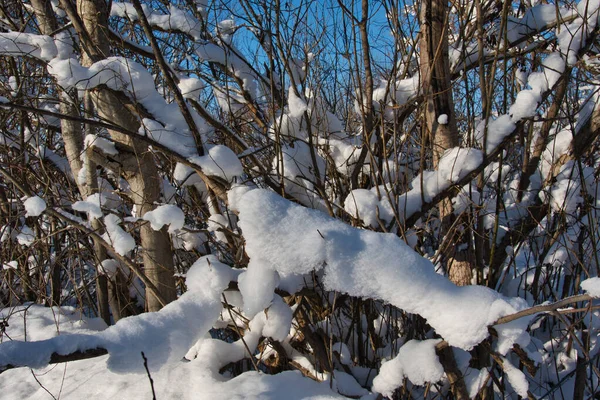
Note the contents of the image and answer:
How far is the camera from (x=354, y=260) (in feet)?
4.31

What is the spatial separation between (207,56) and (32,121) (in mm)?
1785

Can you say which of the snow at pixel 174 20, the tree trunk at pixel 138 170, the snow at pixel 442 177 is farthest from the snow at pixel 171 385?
the snow at pixel 174 20

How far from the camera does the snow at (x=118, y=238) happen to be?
2.07 metres

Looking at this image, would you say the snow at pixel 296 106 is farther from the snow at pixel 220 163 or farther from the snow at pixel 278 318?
the snow at pixel 278 318

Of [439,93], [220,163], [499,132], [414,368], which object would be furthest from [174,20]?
[414,368]

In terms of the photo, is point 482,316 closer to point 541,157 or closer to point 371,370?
point 371,370

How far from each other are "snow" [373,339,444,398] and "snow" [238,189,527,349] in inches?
8.7

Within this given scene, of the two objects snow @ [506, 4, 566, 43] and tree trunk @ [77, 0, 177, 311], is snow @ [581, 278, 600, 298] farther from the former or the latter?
tree trunk @ [77, 0, 177, 311]

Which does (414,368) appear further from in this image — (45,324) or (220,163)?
(45,324)

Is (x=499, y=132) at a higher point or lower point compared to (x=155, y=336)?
higher

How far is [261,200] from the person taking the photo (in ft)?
4.41

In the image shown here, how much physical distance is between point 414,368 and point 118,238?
4.76 feet

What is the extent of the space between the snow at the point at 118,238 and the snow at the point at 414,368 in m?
1.29

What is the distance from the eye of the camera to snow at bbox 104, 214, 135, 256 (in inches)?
81.5
